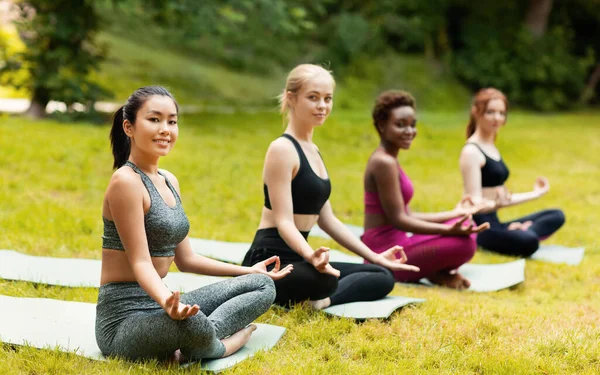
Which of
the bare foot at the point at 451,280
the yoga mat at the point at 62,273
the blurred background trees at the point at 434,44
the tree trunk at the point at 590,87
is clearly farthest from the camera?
the tree trunk at the point at 590,87

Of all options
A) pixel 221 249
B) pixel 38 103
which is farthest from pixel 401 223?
pixel 38 103

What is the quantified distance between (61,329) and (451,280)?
2.70 metres

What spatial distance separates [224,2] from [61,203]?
484cm

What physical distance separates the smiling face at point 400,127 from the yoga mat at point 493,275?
41.6 inches

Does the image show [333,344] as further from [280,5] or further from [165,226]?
[280,5]

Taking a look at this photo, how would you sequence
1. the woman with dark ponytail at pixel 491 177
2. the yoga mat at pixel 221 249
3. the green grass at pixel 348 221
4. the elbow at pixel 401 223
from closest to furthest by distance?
the green grass at pixel 348 221 < the elbow at pixel 401 223 < the yoga mat at pixel 221 249 < the woman with dark ponytail at pixel 491 177

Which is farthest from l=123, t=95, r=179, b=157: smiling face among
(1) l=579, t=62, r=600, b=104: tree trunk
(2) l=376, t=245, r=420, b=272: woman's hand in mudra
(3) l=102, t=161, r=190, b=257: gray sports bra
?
(1) l=579, t=62, r=600, b=104: tree trunk

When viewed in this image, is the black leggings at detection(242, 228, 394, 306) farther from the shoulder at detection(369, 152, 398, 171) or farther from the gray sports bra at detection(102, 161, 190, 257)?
the gray sports bra at detection(102, 161, 190, 257)

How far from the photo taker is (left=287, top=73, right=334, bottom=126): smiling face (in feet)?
13.0

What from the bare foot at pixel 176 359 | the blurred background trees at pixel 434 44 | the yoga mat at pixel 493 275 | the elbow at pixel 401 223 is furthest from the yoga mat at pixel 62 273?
the blurred background trees at pixel 434 44

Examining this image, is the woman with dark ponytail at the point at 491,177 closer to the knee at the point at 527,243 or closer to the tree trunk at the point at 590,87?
the knee at the point at 527,243

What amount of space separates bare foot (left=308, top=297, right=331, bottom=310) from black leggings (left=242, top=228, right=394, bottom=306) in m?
0.03

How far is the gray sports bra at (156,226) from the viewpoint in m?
3.05

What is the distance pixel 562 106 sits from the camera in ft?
61.5
